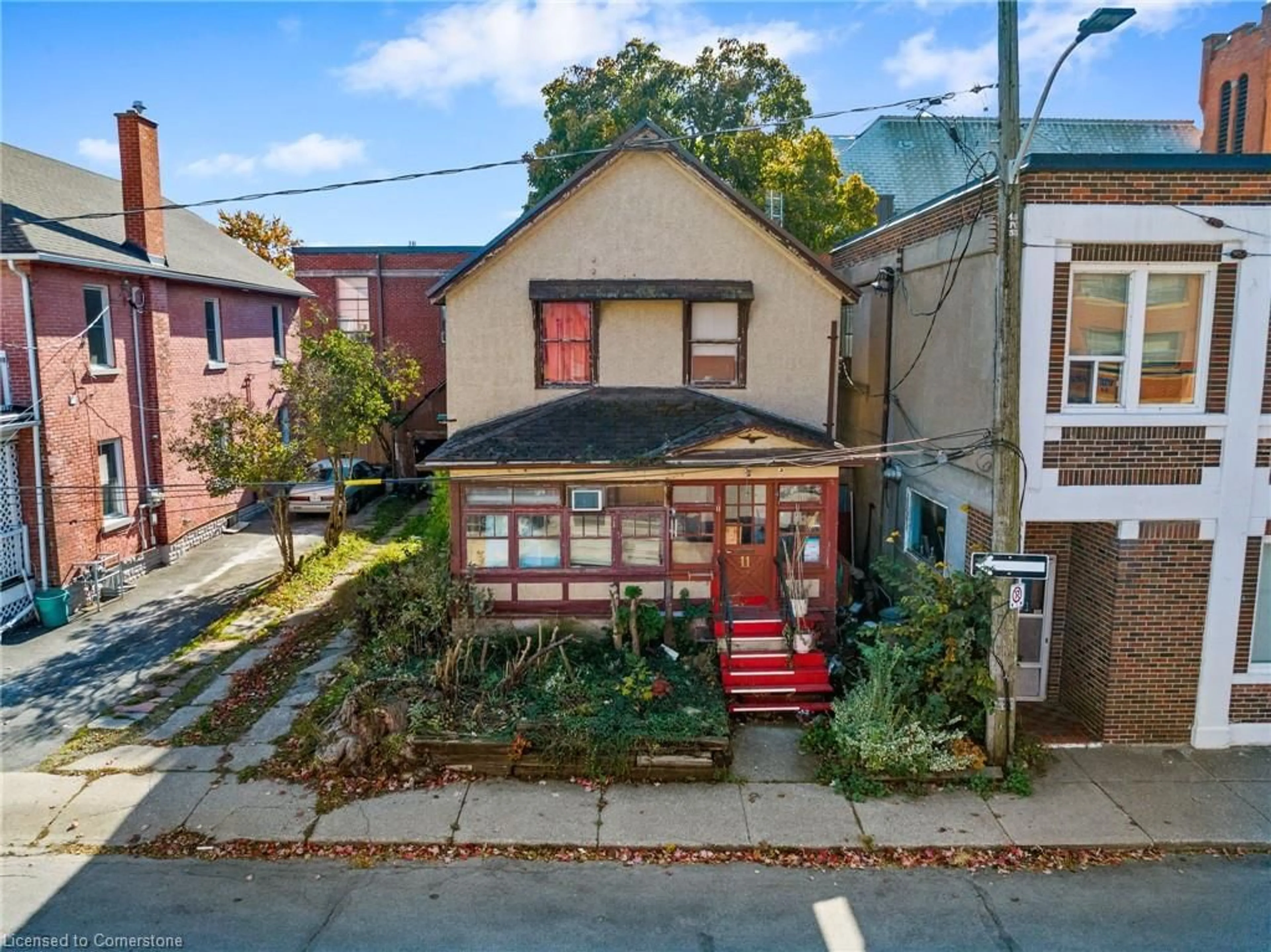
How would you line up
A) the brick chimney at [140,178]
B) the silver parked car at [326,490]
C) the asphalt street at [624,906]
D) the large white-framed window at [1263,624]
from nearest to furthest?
the asphalt street at [624,906]
the large white-framed window at [1263,624]
the brick chimney at [140,178]
the silver parked car at [326,490]

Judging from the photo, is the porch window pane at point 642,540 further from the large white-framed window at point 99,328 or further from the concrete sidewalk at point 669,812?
the large white-framed window at point 99,328

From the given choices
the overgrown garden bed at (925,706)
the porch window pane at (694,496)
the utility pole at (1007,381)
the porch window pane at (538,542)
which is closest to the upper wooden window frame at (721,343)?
the porch window pane at (694,496)


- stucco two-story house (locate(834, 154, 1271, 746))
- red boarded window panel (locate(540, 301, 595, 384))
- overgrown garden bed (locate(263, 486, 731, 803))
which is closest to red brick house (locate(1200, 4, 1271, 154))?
stucco two-story house (locate(834, 154, 1271, 746))

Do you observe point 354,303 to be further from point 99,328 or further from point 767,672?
point 767,672

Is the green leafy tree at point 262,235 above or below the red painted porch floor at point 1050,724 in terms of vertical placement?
above

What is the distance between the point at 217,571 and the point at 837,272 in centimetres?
1569

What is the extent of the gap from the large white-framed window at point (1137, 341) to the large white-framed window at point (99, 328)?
60.6 ft

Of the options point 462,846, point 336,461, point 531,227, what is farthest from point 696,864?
point 336,461

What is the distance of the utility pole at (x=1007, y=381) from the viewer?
991 cm

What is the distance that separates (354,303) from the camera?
30344 millimetres

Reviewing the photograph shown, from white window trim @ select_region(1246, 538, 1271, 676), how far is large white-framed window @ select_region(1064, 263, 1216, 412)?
2.19m

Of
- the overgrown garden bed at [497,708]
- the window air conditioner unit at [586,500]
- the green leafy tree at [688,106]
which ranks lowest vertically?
the overgrown garden bed at [497,708]

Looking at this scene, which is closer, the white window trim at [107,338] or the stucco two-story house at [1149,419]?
the stucco two-story house at [1149,419]

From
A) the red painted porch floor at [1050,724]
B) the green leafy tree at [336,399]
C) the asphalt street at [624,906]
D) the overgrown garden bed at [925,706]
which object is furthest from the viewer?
the green leafy tree at [336,399]
